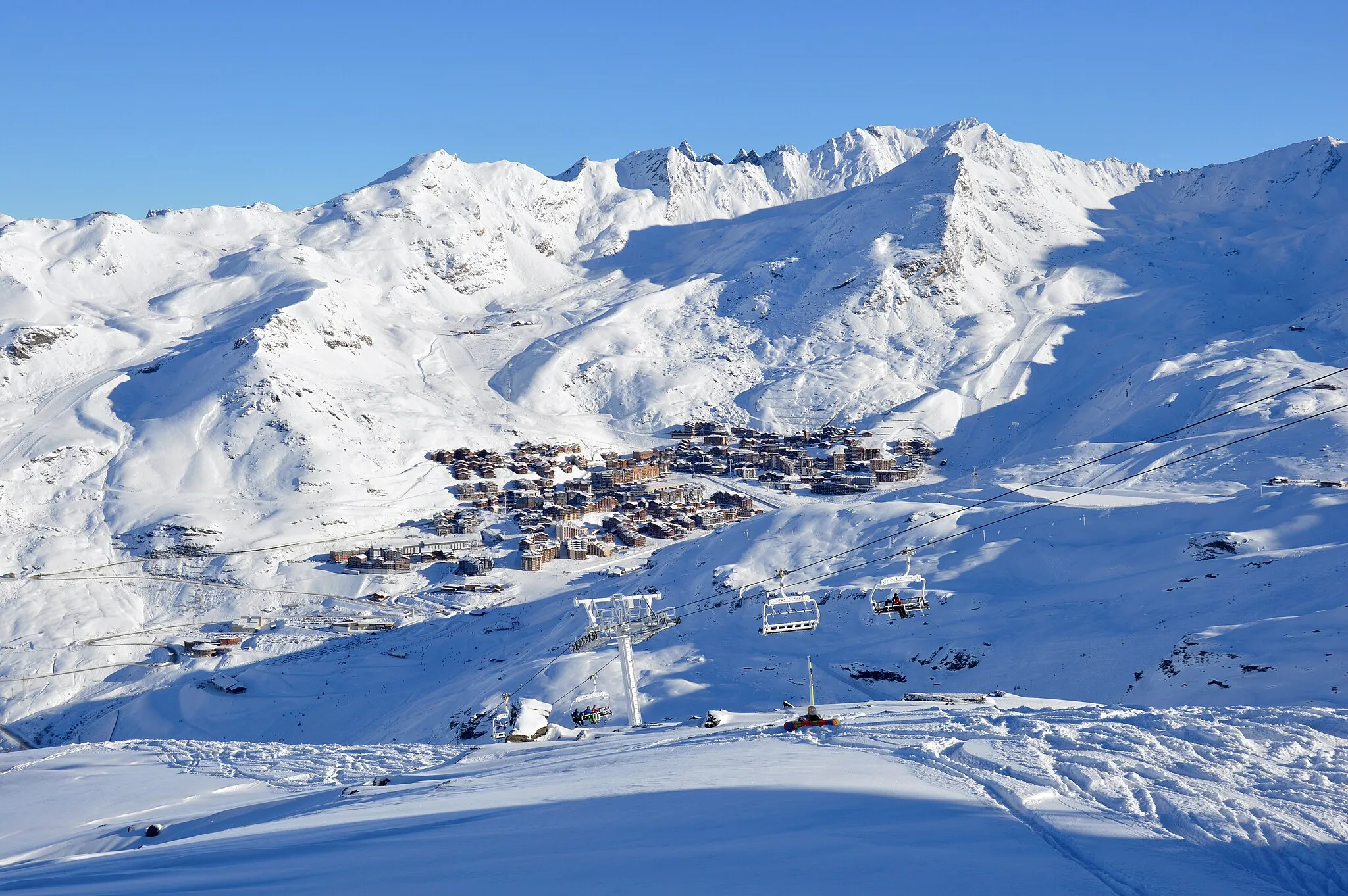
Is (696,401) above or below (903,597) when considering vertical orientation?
above

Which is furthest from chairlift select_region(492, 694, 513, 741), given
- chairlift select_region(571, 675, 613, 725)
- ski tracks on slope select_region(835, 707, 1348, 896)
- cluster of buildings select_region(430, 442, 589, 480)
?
cluster of buildings select_region(430, 442, 589, 480)

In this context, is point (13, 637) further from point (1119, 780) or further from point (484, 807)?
point (1119, 780)

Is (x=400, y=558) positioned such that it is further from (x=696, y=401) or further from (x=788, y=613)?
(x=696, y=401)

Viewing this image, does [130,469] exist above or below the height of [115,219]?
below

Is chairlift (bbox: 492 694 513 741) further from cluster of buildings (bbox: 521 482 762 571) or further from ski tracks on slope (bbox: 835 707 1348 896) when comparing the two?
cluster of buildings (bbox: 521 482 762 571)

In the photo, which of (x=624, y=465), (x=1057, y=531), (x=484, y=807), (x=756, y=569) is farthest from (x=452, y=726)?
(x=624, y=465)

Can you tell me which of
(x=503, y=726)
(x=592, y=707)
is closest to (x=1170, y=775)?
(x=503, y=726)

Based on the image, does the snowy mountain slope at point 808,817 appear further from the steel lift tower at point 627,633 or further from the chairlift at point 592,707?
the chairlift at point 592,707
